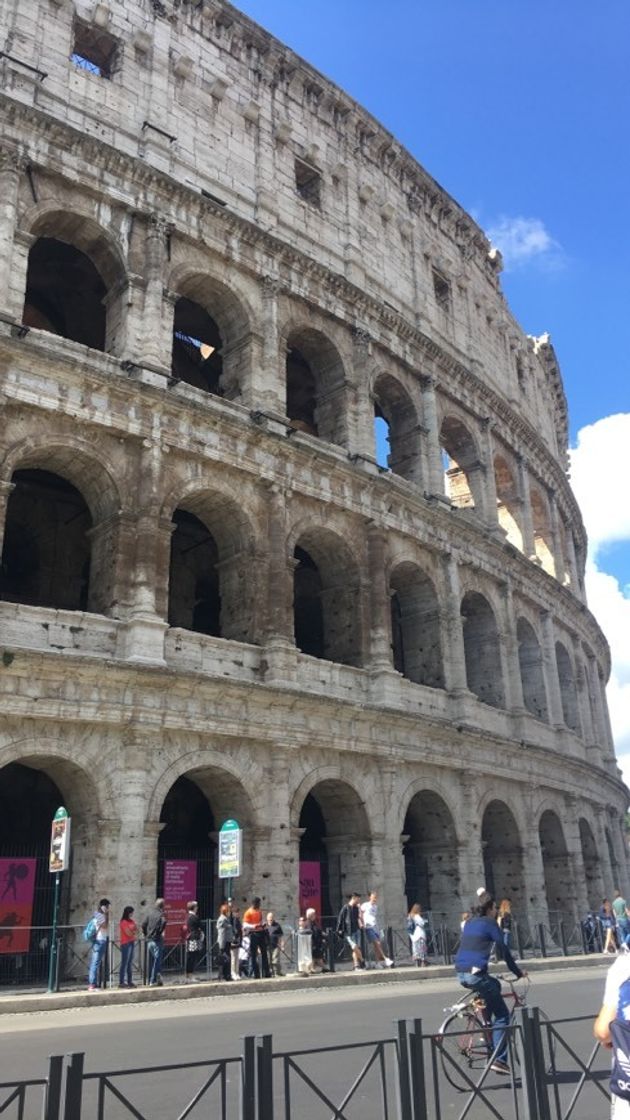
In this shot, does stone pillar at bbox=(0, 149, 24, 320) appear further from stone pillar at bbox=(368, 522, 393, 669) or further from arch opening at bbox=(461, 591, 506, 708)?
arch opening at bbox=(461, 591, 506, 708)

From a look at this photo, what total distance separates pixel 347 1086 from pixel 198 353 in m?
22.4

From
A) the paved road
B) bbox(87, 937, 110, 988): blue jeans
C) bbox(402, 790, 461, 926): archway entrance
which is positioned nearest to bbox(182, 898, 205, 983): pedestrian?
the paved road

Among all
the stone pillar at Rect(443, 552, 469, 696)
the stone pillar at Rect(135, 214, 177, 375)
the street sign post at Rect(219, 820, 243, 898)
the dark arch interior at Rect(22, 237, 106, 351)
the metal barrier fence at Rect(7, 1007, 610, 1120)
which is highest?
the dark arch interior at Rect(22, 237, 106, 351)

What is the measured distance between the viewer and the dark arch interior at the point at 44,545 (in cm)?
2119

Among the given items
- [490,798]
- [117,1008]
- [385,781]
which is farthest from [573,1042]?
[490,798]

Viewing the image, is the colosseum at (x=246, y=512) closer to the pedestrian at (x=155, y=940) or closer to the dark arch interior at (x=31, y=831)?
the dark arch interior at (x=31, y=831)

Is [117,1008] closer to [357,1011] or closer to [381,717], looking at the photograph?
[357,1011]

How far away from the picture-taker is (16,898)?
15461 millimetres

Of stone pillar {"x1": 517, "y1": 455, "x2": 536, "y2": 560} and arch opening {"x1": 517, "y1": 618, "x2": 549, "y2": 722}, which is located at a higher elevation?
stone pillar {"x1": 517, "y1": 455, "x2": 536, "y2": 560}

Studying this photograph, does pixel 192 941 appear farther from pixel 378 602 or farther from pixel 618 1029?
pixel 618 1029

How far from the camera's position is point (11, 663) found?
1488 cm

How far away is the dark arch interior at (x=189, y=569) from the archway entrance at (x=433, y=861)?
6742mm

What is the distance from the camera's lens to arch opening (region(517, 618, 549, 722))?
2883 cm

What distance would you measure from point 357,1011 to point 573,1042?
10.2 ft
